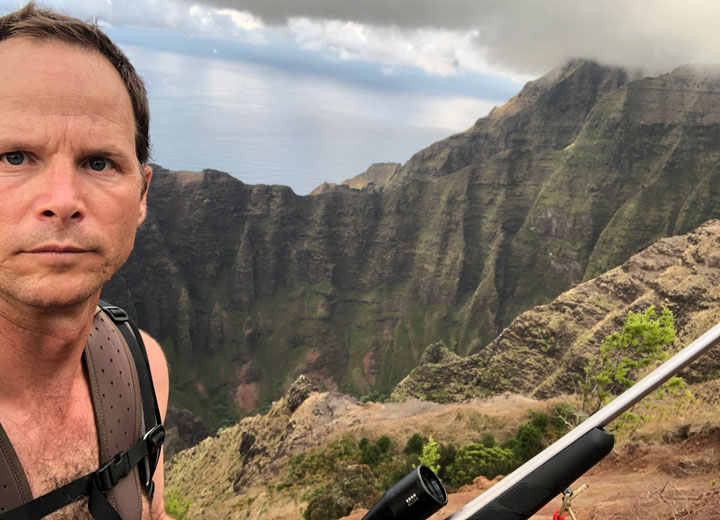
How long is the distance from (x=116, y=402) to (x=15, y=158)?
1.31 m

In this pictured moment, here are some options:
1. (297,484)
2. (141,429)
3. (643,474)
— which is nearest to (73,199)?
(141,429)

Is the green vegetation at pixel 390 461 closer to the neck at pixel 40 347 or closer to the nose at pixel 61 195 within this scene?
the neck at pixel 40 347

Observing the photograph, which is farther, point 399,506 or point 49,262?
point 399,506

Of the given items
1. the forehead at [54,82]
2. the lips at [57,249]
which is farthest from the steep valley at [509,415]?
the forehead at [54,82]

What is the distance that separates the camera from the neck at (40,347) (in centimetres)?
206

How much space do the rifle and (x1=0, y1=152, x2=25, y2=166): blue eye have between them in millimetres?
2248

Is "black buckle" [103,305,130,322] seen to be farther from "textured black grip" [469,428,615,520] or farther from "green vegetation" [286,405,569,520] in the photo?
"green vegetation" [286,405,569,520]

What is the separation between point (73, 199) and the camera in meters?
1.92

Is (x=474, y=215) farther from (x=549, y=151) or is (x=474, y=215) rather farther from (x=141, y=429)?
(x=141, y=429)

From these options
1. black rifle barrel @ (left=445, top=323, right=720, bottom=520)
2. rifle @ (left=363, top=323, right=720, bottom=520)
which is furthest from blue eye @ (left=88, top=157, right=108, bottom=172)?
black rifle barrel @ (left=445, top=323, right=720, bottom=520)

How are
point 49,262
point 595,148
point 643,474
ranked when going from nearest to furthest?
point 49,262 → point 643,474 → point 595,148

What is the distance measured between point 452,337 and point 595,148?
50121 mm

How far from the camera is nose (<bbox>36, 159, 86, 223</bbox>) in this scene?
6.15 ft

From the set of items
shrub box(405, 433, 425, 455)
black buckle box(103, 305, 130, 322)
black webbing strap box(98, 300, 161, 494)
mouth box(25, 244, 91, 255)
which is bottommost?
shrub box(405, 433, 425, 455)
